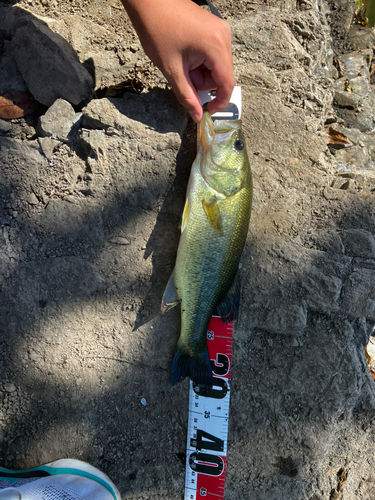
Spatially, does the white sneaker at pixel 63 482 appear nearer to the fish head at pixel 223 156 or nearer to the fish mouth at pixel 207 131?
the fish head at pixel 223 156

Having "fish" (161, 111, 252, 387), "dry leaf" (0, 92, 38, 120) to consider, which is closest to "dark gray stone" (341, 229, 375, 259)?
"fish" (161, 111, 252, 387)

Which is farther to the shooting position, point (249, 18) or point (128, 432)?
point (249, 18)

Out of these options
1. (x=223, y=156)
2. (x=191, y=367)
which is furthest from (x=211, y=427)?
(x=223, y=156)

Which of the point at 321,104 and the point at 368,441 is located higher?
the point at 321,104

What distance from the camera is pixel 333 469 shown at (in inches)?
103

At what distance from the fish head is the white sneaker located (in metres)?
2.25

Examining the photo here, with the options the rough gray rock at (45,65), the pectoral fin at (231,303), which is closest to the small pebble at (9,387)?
the pectoral fin at (231,303)

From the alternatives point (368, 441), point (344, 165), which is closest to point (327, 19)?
point (344, 165)

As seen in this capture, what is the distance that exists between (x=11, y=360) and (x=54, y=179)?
138cm

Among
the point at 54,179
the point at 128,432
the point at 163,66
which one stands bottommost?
the point at 128,432

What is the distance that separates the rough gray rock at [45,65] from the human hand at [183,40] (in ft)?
2.38

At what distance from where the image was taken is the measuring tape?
2547 mm

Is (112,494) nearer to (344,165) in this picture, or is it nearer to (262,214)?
(262,214)

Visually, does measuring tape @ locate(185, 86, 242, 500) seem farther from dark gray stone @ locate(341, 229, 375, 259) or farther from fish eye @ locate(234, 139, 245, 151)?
fish eye @ locate(234, 139, 245, 151)
